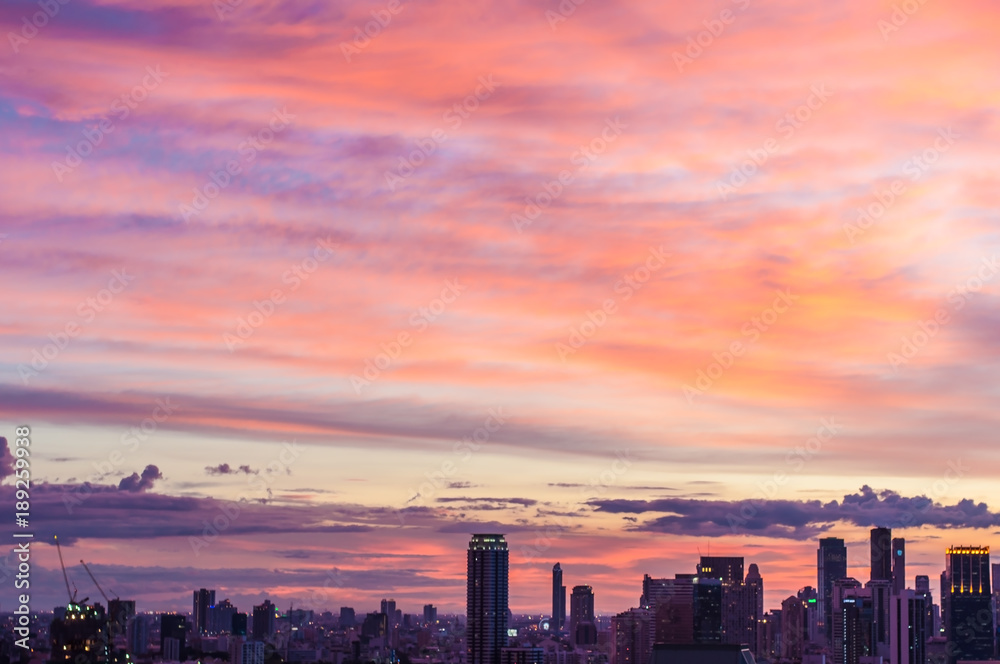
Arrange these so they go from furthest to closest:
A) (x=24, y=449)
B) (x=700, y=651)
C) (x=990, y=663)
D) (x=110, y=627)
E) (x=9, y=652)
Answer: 1. (x=990, y=663)
2. (x=110, y=627)
3. (x=9, y=652)
4. (x=24, y=449)
5. (x=700, y=651)

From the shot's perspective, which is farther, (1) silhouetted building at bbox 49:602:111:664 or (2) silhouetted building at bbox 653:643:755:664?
(1) silhouetted building at bbox 49:602:111:664

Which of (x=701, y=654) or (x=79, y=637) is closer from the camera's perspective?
(x=701, y=654)

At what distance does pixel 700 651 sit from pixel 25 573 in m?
38.7

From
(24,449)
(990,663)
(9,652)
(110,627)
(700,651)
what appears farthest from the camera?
(990,663)

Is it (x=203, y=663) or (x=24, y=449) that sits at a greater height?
(x=24, y=449)

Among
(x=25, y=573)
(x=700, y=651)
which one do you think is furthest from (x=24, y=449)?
(x=700, y=651)

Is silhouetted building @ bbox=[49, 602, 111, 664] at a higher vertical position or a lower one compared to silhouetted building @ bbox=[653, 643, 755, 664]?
lower

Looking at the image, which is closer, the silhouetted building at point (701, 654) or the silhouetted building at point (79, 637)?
the silhouetted building at point (701, 654)

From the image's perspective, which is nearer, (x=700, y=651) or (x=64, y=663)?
(x=700, y=651)

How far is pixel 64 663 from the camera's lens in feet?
411

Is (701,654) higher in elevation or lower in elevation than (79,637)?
higher

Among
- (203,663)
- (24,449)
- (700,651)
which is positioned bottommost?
A: (203,663)

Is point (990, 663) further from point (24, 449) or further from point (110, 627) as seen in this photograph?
point (24, 449)

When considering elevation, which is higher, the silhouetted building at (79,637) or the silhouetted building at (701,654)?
the silhouetted building at (701,654)
